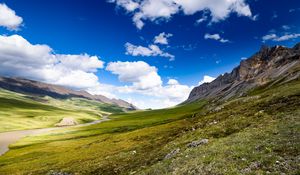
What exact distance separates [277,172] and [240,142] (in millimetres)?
11903

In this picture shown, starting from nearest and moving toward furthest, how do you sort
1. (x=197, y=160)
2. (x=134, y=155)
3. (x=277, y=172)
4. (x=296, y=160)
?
(x=277, y=172), (x=296, y=160), (x=197, y=160), (x=134, y=155)

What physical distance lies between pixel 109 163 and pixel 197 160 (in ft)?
69.0

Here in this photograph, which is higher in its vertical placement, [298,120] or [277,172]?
[298,120]

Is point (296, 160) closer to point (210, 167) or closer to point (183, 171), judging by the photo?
point (210, 167)

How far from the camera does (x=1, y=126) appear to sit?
17750 centimetres

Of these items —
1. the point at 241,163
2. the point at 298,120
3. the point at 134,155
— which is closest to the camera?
the point at 241,163

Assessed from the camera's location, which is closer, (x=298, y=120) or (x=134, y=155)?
(x=298, y=120)

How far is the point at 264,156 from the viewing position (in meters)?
23.3

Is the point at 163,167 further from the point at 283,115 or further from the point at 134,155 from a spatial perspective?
the point at 283,115

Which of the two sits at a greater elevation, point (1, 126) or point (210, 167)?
point (1, 126)

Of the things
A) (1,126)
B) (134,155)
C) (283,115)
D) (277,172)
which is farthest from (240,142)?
(1,126)

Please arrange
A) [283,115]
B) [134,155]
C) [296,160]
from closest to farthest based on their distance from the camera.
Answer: [296,160], [283,115], [134,155]

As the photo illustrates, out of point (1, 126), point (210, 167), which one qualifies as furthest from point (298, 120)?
point (1, 126)

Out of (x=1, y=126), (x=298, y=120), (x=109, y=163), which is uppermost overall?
(x=1, y=126)
